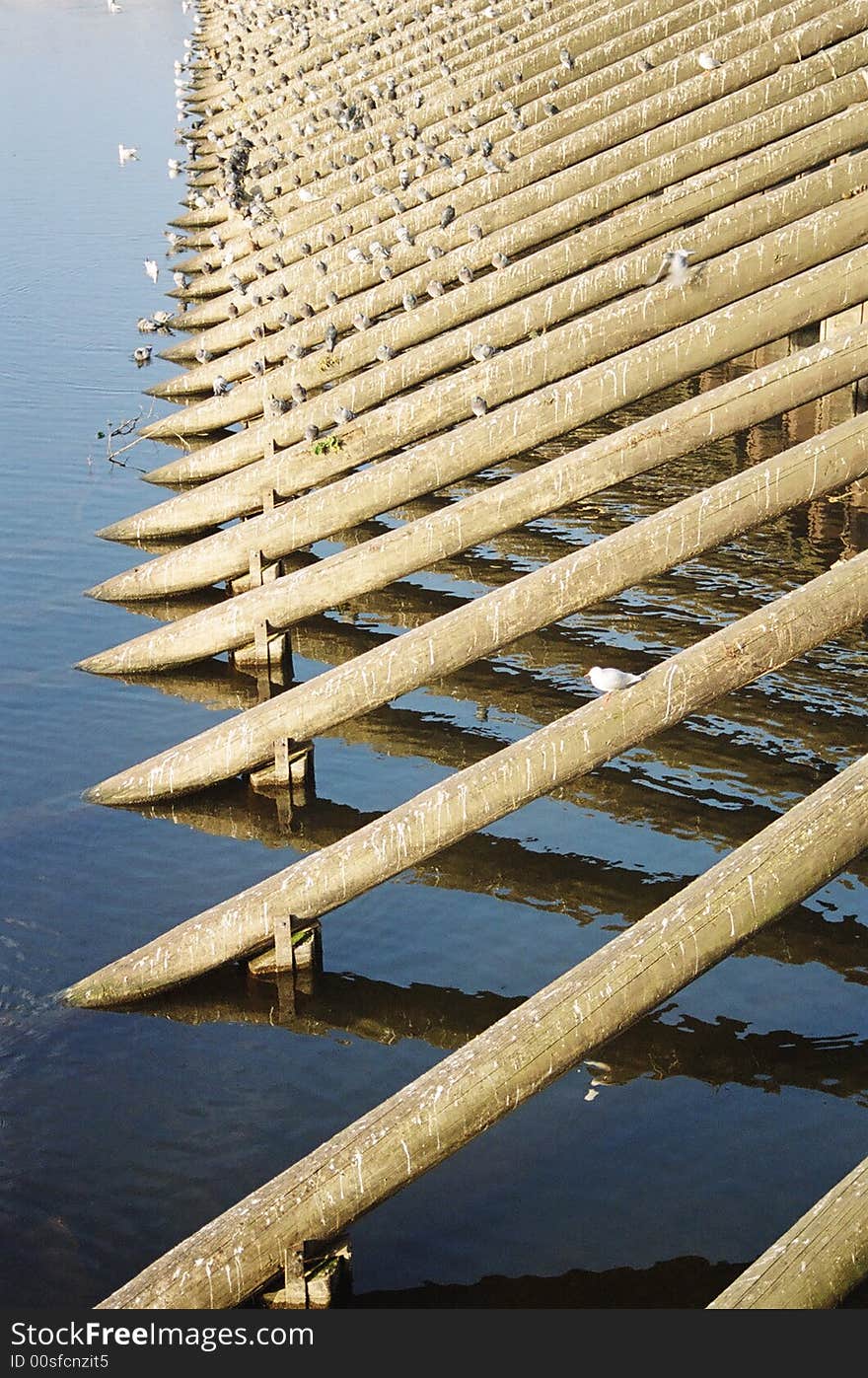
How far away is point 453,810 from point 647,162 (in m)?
9.01

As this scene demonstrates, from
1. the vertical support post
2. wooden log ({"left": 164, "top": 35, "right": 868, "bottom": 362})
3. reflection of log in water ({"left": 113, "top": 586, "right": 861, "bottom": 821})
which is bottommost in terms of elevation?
reflection of log in water ({"left": 113, "top": 586, "right": 861, "bottom": 821})

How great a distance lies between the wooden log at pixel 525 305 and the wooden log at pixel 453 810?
4.54m

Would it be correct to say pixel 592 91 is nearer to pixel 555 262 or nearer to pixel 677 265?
pixel 555 262

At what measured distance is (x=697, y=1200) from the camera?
8367 mm

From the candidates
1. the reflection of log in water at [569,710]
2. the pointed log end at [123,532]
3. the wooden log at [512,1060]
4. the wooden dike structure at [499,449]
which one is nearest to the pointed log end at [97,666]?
the wooden dike structure at [499,449]

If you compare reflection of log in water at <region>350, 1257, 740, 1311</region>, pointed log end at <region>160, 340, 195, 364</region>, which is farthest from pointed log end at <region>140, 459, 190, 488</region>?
reflection of log in water at <region>350, 1257, 740, 1311</region>

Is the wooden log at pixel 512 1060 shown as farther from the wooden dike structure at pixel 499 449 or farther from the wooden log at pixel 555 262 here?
the wooden log at pixel 555 262

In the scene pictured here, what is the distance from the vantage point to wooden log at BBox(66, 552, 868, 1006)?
32.0 feet

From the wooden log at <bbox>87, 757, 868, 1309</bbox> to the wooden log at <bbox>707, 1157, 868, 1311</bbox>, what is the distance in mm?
1329

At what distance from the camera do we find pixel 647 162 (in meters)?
16.8

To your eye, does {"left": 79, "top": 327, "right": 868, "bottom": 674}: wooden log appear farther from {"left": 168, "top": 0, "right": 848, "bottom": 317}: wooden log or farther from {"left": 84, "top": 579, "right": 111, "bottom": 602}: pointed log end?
{"left": 168, "top": 0, "right": 848, "bottom": 317}: wooden log

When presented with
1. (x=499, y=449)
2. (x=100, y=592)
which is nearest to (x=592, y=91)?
(x=499, y=449)

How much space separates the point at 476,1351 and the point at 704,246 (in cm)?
972

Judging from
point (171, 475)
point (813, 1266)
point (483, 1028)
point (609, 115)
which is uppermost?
point (609, 115)
